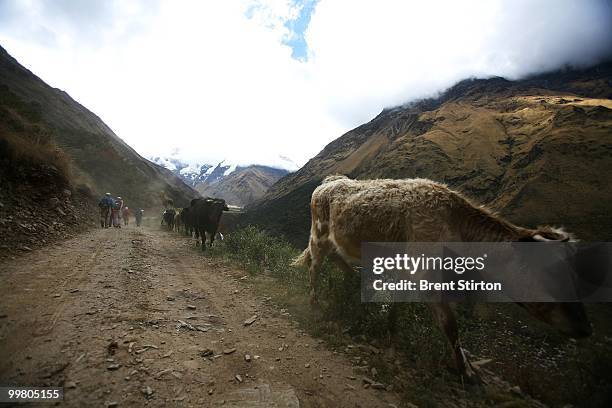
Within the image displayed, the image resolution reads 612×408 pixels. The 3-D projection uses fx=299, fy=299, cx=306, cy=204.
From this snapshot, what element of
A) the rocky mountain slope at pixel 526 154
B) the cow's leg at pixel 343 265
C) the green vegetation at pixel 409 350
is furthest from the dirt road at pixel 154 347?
the rocky mountain slope at pixel 526 154

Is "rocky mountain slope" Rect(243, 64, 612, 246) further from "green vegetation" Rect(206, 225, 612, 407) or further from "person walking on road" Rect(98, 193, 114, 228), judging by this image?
"person walking on road" Rect(98, 193, 114, 228)

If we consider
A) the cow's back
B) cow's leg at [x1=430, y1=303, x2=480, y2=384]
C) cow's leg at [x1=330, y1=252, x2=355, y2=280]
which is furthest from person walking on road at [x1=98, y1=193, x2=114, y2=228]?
cow's leg at [x1=430, y1=303, x2=480, y2=384]

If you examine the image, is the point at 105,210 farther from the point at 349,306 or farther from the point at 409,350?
the point at 409,350

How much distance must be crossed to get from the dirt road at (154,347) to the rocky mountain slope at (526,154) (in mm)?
14533

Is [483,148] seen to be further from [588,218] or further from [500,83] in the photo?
[500,83]

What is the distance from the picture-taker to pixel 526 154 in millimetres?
33281

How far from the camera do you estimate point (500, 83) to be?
69.7 m

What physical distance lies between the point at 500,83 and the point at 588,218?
61.3 metres

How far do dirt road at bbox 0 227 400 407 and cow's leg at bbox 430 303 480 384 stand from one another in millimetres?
1119

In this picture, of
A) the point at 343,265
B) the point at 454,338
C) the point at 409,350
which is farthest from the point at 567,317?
the point at 343,265

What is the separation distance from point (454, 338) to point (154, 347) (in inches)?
162

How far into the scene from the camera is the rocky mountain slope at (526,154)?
2464cm

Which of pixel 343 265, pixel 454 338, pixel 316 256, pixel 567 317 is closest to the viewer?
pixel 567 317

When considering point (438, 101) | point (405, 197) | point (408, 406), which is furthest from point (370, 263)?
point (438, 101)
